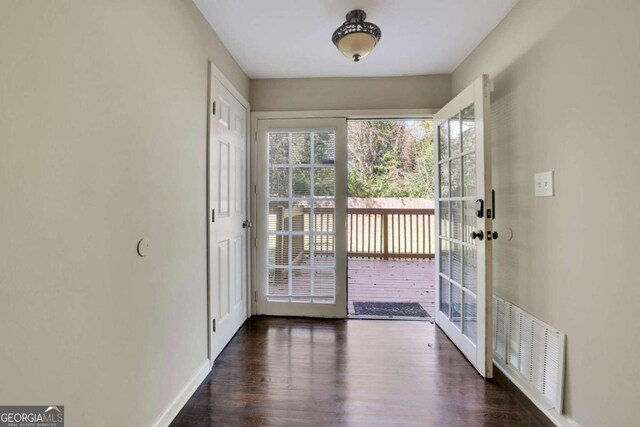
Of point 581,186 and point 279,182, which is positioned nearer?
point 581,186

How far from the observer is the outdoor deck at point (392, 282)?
3.43m

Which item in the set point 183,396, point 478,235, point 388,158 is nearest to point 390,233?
point 388,158

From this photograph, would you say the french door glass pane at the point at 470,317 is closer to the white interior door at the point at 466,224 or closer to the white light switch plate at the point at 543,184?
the white interior door at the point at 466,224

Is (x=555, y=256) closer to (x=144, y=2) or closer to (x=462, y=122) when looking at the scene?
(x=462, y=122)

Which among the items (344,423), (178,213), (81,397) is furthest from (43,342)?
(344,423)

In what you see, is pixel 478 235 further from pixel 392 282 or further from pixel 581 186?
pixel 392 282

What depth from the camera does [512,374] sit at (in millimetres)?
1786

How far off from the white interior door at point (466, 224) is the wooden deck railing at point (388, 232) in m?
2.79

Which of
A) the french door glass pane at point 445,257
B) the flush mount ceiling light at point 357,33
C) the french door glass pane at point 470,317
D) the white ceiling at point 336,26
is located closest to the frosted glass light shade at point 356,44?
the flush mount ceiling light at point 357,33

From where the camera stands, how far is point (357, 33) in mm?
1796

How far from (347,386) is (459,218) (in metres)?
1.40

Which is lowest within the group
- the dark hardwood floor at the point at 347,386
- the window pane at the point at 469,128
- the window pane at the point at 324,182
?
the dark hardwood floor at the point at 347,386

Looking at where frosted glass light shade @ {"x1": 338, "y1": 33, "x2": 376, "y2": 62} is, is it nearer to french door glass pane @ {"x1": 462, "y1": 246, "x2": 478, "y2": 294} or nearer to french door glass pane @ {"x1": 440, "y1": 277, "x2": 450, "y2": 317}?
french door glass pane @ {"x1": 462, "y1": 246, "x2": 478, "y2": 294}

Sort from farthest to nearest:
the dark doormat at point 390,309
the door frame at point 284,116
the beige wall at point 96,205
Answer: the dark doormat at point 390,309
the door frame at point 284,116
the beige wall at point 96,205
